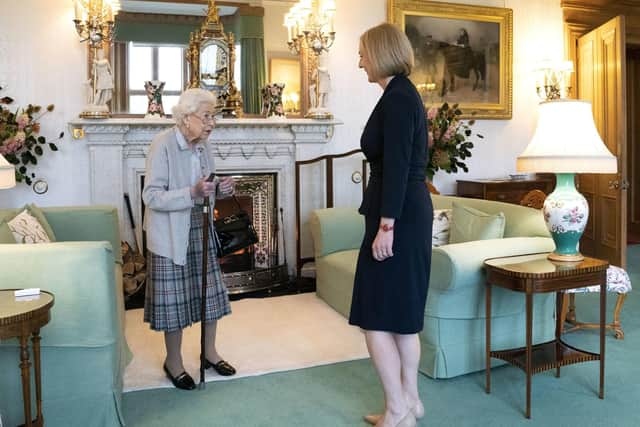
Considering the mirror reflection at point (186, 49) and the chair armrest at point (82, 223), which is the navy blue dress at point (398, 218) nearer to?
the chair armrest at point (82, 223)

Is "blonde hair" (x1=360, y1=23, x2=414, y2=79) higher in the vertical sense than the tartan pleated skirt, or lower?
higher

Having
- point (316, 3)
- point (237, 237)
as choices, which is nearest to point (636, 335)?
point (237, 237)

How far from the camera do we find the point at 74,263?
7.73ft

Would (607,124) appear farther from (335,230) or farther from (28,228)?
(28,228)

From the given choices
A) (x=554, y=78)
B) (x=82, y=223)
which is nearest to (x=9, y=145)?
(x=82, y=223)

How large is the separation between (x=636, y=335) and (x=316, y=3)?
11.6 feet

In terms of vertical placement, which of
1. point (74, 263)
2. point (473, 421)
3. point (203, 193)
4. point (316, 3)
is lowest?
point (473, 421)

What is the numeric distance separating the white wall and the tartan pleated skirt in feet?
7.63

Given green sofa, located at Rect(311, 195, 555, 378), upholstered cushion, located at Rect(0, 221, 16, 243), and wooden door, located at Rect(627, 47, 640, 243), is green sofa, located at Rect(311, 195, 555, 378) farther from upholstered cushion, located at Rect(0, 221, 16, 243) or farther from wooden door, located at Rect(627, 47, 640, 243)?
wooden door, located at Rect(627, 47, 640, 243)

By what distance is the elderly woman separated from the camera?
9.19 ft

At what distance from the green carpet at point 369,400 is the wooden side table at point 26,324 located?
49 centimetres

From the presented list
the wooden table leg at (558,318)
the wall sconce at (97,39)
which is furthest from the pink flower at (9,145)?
the wooden table leg at (558,318)

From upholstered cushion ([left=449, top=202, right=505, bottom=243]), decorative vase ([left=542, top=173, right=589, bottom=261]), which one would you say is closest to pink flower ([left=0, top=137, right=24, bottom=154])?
upholstered cushion ([left=449, top=202, right=505, bottom=243])

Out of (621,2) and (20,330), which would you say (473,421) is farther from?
(621,2)
